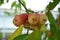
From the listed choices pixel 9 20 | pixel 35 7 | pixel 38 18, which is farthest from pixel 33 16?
pixel 9 20

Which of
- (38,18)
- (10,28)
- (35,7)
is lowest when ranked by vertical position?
(10,28)

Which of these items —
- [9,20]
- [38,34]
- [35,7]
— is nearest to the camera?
[38,34]

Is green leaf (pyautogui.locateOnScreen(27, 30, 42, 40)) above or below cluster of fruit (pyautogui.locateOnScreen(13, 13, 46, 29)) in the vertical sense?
below

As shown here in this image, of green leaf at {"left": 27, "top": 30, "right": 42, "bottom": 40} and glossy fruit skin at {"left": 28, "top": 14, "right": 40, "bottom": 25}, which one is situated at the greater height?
glossy fruit skin at {"left": 28, "top": 14, "right": 40, "bottom": 25}

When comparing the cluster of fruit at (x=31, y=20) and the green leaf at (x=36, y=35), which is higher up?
the cluster of fruit at (x=31, y=20)

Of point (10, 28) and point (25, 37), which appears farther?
point (10, 28)

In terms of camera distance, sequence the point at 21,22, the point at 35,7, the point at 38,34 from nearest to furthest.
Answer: the point at 38,34 < the point at 21,22 < the point at 35,7

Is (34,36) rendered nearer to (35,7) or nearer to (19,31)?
(19,31)

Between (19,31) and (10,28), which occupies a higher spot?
(19,31)

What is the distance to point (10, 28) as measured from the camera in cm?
294

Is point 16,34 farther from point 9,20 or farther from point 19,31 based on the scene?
point 9,20

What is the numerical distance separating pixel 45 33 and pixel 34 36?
0.14 feet

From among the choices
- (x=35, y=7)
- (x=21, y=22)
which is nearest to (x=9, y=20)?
(x=35, y=7)

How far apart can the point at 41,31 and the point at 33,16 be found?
0.26 ft
